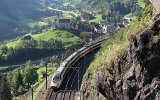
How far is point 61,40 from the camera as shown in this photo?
184 metres

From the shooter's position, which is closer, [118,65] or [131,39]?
[131,39]

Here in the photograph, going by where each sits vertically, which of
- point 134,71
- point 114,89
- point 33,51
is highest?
point 134,71

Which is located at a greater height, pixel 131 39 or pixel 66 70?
pixel 131 39

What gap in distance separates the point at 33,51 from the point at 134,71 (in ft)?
520

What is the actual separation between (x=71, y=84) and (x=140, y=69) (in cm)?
4610

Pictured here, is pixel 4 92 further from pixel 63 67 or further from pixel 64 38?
pixel 64 38

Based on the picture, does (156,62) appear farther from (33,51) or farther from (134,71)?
(33,51)

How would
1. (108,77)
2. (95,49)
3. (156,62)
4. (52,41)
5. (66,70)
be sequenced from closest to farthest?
1. (156,62)
2. (108,77)
3. (66,70)
4. (95,49)
5. (52,41)

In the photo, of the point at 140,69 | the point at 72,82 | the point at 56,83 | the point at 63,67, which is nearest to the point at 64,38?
the point at 63,67

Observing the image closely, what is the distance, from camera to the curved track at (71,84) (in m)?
59.2

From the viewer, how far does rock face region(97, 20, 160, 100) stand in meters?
20.7

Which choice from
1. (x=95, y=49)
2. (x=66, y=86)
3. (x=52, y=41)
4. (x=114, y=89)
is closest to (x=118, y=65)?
(x=114, y=89)

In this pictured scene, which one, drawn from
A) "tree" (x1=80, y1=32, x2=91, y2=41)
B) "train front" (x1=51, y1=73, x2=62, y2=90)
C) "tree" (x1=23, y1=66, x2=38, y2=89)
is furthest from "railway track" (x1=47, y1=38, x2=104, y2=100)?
"tree" (x1=80, y1=32, x2=91, y2=41)

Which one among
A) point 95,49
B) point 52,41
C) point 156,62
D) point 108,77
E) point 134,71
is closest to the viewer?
point 156,62
